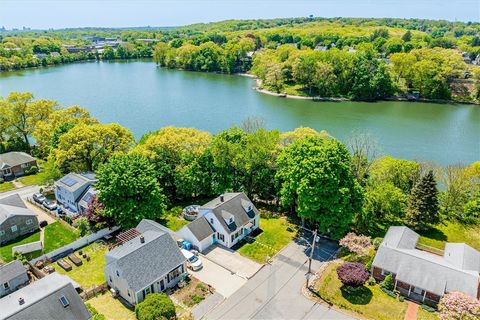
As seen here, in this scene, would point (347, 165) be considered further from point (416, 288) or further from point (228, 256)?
point (228, 256)

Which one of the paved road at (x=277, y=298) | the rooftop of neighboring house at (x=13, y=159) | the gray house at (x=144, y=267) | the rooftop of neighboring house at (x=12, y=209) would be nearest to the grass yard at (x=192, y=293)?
the gray house at (x=144, y=267)

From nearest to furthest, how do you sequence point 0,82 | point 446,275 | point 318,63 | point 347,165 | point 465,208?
point 446,275, point 347,165, point 465,208, point 318,63, point 0,82

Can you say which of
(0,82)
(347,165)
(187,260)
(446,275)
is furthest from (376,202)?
(0,82)

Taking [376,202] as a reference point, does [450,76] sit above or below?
above

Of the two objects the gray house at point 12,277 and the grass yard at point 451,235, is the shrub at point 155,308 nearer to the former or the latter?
the gray house at point 12,277

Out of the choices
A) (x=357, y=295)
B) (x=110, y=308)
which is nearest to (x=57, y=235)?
A: (x=110, y=308)

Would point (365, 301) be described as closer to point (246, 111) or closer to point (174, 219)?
point (174, 219)

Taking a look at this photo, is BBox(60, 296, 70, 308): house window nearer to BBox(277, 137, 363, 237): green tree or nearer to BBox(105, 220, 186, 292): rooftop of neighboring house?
BBox(105, 220, 186, 292): rooftop of neighboring house
